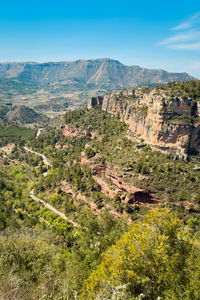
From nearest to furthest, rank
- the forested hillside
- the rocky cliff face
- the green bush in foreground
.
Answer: the green bush in foreground
the forested hillside
the rocky cliff face

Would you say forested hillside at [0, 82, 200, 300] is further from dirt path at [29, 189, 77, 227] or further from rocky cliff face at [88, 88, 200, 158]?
rocky cliff face at [88, 88, 200, 158]

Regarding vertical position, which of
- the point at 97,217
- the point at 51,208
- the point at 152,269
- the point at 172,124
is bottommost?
A: the point at 51,208

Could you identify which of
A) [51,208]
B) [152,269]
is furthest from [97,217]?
[152,269]

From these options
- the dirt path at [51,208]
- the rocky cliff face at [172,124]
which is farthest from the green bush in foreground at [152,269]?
the dirt path at [51,208]

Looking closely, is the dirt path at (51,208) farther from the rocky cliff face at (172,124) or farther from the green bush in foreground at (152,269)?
the green bush in foreground at (152,269)

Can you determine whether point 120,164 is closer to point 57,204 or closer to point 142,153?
point 142,153

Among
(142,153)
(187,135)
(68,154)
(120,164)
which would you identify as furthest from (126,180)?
(68,154)

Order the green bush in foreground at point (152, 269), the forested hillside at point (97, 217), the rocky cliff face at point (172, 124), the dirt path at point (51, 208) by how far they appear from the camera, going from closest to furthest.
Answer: the green bush in foreground at point (152, 269), the forested hillside at point (97, 217), the rocky cliff face at point (172, 124), the dirt path at point (51, 208)

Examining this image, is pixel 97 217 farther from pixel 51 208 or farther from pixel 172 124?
pixel 172 124

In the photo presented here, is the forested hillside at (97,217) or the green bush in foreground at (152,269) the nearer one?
the green bush in foreground at (152,269)

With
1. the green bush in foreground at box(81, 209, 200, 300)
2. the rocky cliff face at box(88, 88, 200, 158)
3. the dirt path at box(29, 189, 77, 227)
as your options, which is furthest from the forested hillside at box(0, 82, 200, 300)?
the rocky cliff face at box(88, 88, 200, 158)

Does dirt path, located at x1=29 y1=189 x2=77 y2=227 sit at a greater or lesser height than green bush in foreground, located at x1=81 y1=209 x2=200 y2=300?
lesser

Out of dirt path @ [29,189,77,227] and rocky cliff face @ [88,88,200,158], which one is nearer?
rocky cliff face @ [88,88,200,158]

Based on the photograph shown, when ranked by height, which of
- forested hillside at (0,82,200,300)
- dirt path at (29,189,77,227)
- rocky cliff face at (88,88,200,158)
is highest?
rocky cliff face at (88,88,200,158)
